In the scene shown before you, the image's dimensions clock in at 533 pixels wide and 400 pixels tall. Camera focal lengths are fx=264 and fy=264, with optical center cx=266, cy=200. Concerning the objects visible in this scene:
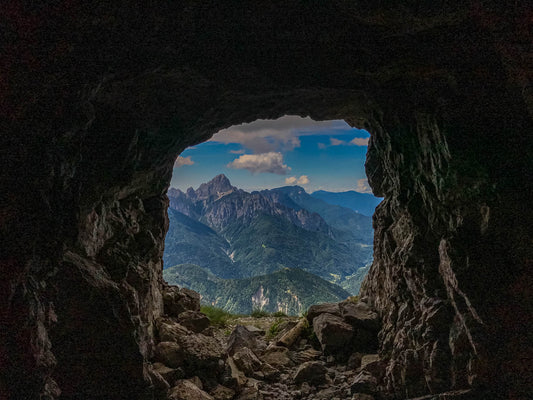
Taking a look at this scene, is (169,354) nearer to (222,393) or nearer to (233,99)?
(222,393)

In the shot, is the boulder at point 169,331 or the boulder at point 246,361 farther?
the boulder at point 246,361

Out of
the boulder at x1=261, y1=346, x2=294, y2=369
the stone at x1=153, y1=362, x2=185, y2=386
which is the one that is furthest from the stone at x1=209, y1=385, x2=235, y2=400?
the boulder at x1=261, y1=346, x2=294, y2=369

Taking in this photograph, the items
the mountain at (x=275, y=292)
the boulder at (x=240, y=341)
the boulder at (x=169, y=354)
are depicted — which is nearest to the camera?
the boulder at (x=169, y=354)

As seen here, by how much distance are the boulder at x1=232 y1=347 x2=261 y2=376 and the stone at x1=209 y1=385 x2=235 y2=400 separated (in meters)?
1.31

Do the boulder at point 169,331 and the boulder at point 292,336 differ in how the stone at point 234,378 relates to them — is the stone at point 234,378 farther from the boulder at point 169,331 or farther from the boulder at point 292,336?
the boulder at point 292,336

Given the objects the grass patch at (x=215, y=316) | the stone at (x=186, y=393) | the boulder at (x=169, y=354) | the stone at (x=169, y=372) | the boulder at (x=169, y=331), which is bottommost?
the grass patch at (x=215, y=316)

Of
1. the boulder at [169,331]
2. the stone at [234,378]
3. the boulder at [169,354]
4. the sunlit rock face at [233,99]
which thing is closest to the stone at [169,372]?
the boulder at [169,354]

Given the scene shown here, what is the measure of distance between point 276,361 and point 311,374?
A: 1564 mm

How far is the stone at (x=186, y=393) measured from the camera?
6492 mm

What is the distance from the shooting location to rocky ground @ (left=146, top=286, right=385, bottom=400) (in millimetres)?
7188

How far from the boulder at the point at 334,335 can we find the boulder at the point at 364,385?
1.80m

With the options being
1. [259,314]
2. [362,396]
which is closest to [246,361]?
[362,396]

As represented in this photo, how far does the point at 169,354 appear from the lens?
7.70m

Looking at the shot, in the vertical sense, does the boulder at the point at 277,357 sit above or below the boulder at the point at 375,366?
below
